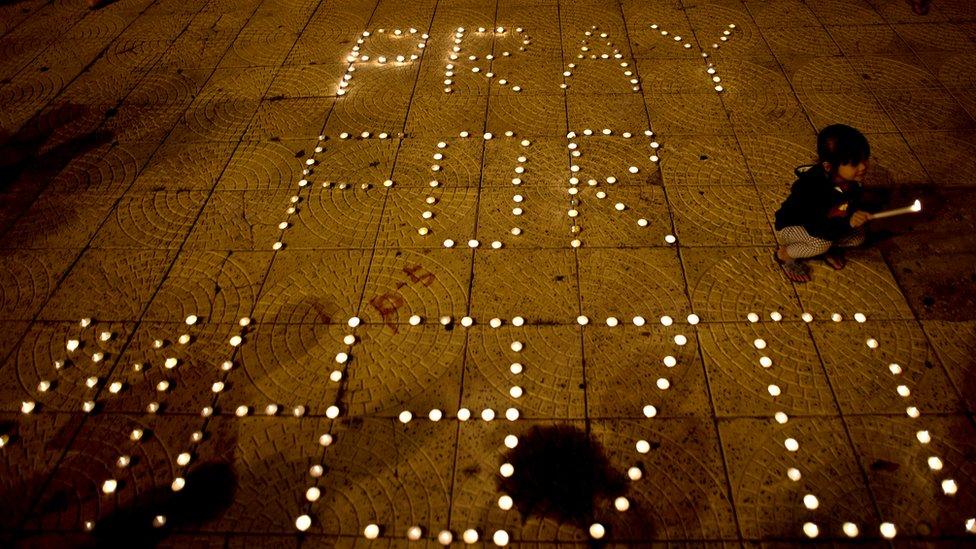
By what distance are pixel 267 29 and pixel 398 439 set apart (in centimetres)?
501

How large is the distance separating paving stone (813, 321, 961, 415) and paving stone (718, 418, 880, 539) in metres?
0.25

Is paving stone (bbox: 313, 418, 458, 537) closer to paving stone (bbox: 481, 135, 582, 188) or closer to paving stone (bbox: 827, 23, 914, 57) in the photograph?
paving stone (bbox: 481, 135, 582, 188)

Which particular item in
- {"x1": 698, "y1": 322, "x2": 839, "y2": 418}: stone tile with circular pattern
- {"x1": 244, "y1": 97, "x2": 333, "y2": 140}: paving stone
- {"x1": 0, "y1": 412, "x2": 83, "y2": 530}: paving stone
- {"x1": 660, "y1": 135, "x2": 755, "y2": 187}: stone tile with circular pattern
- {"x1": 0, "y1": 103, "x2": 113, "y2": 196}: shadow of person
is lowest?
{"x1": 698, "y1": 322, "x2": 839, "y2": 418}: stone tile with circular pattern

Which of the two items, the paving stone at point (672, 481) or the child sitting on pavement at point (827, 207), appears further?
the child sitting on pavement at point (827, 207)

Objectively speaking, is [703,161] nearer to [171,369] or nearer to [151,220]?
[171,369]

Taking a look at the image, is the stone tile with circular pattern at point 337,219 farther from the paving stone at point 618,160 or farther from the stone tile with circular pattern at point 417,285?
the paving stone at point 618,160

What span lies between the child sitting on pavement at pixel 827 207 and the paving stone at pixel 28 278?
4626mm

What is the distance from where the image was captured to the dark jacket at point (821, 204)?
269 cm

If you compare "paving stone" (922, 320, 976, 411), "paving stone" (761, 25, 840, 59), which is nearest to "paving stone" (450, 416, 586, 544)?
"paving stone" (922, 320, 976, 411)

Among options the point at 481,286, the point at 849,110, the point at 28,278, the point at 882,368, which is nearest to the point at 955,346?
the point at 882,368

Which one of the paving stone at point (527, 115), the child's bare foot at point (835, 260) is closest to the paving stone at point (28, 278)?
the paving stone at point (527, 115)

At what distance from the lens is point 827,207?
2732 millimetres

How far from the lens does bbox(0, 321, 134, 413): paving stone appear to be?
282 cm

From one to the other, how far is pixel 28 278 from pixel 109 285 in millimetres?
585
